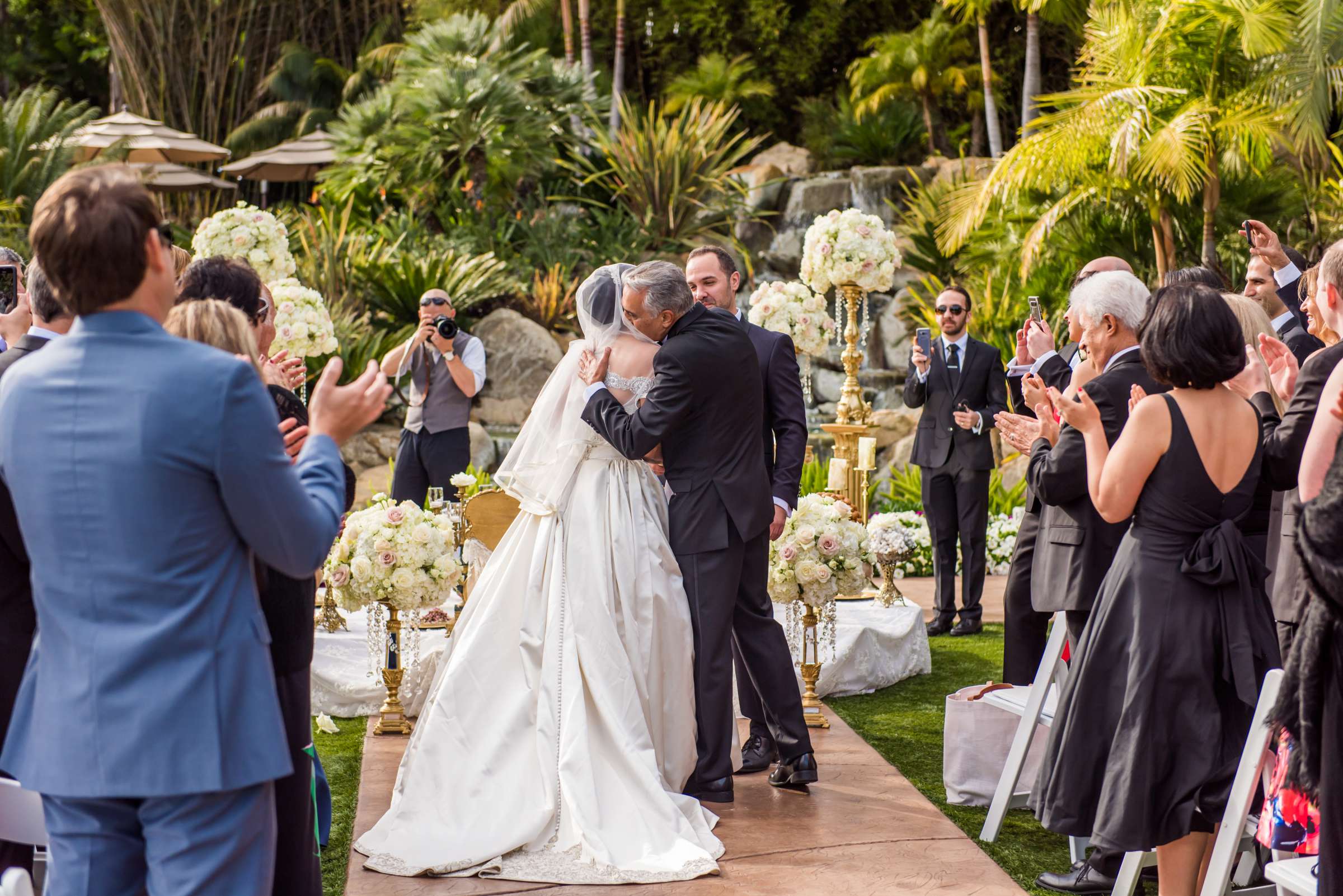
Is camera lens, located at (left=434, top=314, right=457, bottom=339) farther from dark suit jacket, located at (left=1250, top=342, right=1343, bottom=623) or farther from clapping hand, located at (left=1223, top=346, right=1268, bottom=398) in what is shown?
dark suit jacket, located at (left=1250, top=342, right=1343, bottom=623)

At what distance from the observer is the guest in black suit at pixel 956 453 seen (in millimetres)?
7840

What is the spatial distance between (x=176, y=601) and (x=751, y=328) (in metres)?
3.60

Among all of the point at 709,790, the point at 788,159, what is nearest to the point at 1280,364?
the point at 709,790

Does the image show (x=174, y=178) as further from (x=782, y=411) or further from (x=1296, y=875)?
(x=1296, y=875)

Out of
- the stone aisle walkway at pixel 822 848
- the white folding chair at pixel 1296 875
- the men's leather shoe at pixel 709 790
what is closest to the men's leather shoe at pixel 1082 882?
the stone aisle walkway at pixel 822 848

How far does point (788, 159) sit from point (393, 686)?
56.9ft

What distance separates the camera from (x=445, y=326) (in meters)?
7.57

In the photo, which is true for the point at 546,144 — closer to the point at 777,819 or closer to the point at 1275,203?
the point at 1275,203

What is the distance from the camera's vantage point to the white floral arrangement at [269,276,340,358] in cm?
636

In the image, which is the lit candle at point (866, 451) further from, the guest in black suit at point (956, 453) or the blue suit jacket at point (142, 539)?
the blue suit jacket at point (142, 539)

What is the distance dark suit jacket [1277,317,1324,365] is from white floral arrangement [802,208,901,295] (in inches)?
108

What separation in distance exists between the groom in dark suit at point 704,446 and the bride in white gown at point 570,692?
81 millimetres

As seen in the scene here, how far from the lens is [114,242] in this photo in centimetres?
213

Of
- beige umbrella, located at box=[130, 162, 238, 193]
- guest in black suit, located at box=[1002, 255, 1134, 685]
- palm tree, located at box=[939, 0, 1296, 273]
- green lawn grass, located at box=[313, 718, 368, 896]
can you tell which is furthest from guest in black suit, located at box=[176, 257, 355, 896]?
beige umbrella, located at box=[130, 162, 238, 193]
